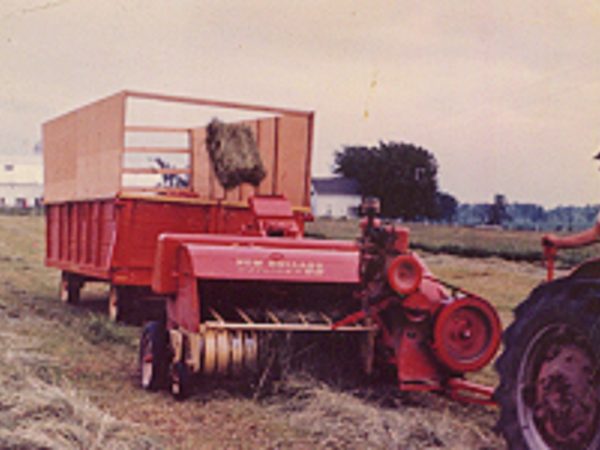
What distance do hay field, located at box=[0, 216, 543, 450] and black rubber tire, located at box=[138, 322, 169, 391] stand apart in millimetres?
149

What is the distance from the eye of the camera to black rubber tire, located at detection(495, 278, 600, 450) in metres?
4.20

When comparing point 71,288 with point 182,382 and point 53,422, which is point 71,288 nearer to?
point 182,382

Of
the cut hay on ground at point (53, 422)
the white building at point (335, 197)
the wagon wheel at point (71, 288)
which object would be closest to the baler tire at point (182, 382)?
the cut hay on ground at point (53, 422)

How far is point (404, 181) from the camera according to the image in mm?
60781

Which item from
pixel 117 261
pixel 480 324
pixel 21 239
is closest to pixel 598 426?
pixel 480 324

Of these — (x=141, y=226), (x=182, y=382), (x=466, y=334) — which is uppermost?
(x=141, y=226)

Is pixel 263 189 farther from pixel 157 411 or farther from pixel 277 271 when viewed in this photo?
pixel 157 411

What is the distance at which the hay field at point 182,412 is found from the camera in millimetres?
5562

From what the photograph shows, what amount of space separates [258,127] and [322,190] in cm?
8418

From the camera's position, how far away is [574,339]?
4.36 meters

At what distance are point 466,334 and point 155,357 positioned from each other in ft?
8.77

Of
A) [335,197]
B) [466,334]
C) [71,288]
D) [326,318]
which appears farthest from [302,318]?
[335,197]

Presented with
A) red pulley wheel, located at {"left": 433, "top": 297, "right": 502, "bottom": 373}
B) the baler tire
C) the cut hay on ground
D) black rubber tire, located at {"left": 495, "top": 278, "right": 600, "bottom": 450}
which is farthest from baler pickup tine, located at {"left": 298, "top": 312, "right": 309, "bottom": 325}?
black rubber tire, located at {"left": 495, "top": 278, "right": 600, "bottom": 450}

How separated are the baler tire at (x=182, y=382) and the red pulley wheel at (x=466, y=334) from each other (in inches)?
78.2
